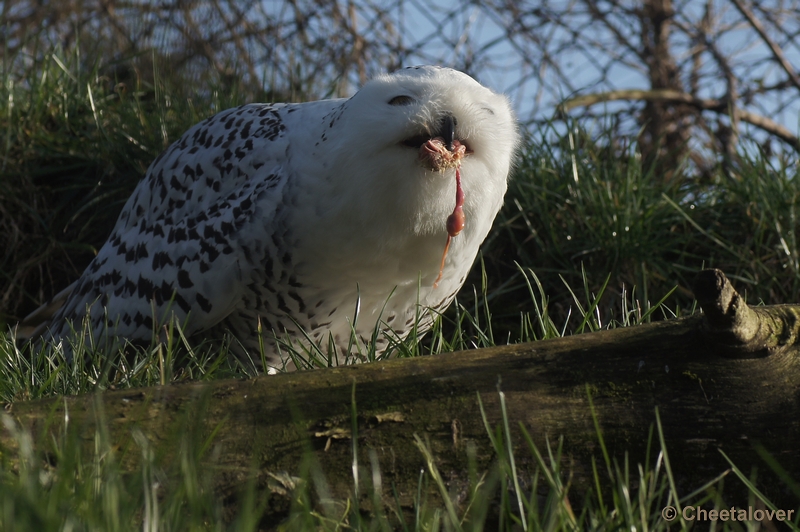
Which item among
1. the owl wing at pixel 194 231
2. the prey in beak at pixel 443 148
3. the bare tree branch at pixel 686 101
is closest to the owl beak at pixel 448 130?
the prey in beak at pixel 443 148

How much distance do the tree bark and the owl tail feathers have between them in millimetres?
2782

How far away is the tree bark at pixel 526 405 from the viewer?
1.85 m

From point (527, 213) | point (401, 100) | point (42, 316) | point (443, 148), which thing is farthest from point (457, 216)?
point (42, 316)

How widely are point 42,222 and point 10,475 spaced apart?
152 inches

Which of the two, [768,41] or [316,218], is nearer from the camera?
[316,218]

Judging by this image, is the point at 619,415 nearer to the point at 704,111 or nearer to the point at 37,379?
the point at 37,379

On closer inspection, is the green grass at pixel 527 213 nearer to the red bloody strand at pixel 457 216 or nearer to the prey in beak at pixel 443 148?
the red bloody strand at pixel 457 216

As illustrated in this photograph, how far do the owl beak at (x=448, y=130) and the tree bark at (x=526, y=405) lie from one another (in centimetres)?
109

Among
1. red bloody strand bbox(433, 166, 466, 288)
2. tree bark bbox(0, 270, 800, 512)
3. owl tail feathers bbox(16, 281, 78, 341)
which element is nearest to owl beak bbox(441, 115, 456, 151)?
red bloody strand bbox(433, 166, 466, 288)

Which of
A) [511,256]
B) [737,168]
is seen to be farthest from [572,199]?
[737,168]

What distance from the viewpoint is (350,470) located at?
1.84 metres

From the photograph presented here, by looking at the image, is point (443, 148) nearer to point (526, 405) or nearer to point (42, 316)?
point (526, 405)

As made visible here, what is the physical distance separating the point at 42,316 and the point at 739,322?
3780mm

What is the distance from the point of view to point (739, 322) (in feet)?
6.33
